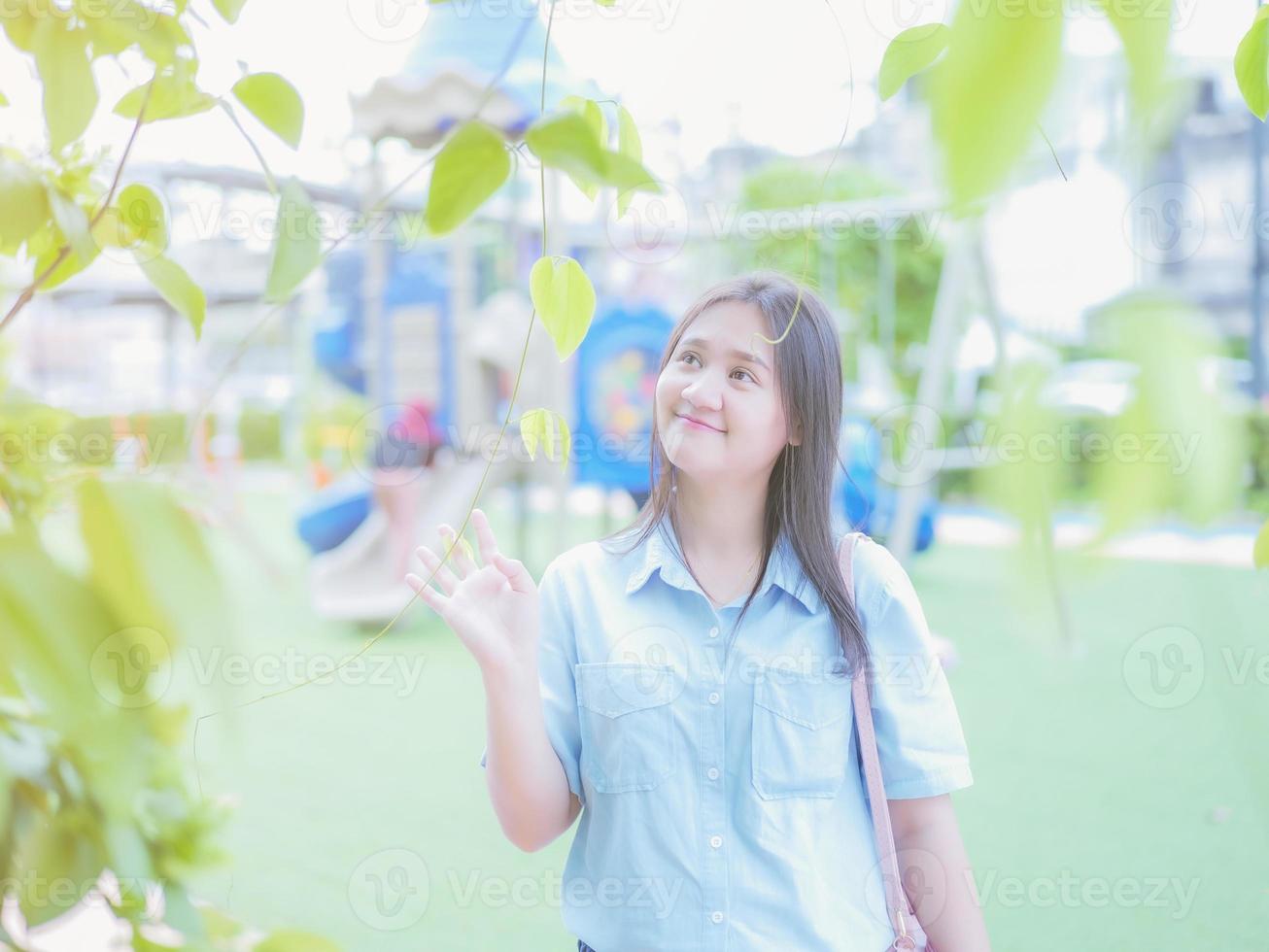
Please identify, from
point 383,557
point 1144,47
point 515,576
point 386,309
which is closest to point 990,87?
point 1144,47

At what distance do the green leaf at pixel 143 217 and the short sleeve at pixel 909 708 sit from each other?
28.7 inches

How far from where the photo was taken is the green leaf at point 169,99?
419mm

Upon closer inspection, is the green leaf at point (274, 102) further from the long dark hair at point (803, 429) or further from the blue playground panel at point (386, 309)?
the blue playground panel at point (386, 309)

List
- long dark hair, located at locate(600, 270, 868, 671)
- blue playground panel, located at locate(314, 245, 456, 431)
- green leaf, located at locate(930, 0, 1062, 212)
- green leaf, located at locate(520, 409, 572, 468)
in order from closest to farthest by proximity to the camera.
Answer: green leaf, located at locate(930, 0, 1062, 212) < green leaf, located at locate(520, 409, 572, 468) < long dark hair, located at locate(600, 270, 868, 671) < blue playground panel, located at locate(314, 245, 456, 431)

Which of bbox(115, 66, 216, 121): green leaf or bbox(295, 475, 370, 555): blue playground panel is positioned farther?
bbox(295, 475, 370, 555): blue playground panel

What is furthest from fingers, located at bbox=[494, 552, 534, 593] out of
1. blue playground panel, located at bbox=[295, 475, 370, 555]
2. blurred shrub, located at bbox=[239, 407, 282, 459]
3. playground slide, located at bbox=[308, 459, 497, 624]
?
blurred shrub, located at bbox=[239, 407, 282, 459]

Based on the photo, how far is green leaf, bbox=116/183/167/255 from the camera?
1.49 ft

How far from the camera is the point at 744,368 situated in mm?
1025

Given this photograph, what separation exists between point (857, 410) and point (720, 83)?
2.44 metres

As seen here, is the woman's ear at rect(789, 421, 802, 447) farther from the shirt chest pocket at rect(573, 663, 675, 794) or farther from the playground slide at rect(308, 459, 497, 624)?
the playground slide at rect(308, 459, 497, 624)

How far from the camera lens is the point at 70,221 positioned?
36cm

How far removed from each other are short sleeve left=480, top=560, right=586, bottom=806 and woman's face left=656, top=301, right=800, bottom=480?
0.18m

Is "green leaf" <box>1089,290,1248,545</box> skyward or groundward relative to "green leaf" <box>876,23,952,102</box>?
groundward

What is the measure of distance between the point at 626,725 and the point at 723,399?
306mm
